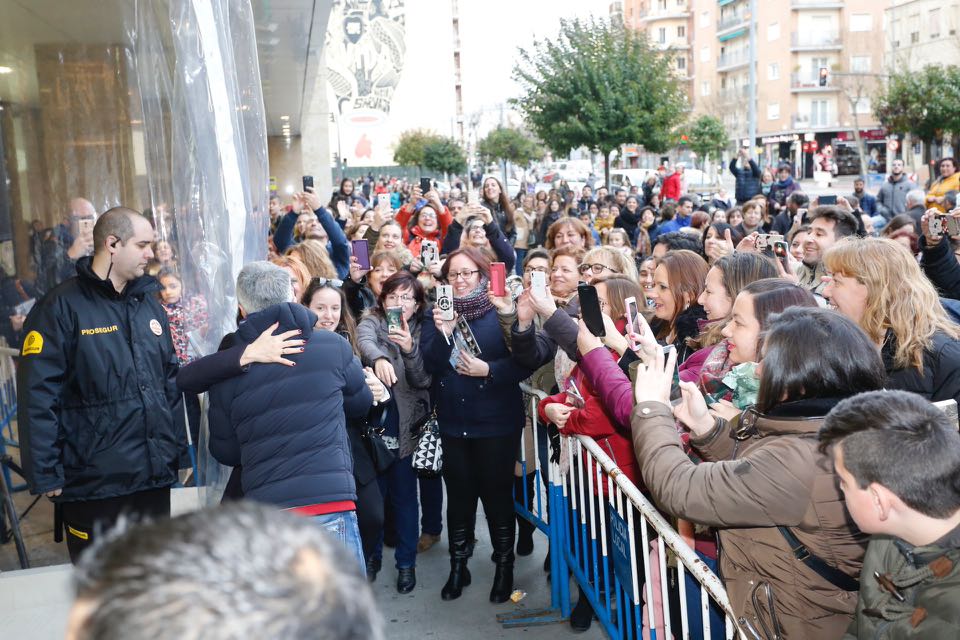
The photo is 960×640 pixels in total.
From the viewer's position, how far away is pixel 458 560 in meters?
4.96

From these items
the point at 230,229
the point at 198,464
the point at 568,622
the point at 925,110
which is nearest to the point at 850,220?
the point at 568,622

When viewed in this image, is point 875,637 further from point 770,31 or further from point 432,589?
point 770,31

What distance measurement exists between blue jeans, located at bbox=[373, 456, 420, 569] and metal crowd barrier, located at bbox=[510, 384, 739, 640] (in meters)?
0.72

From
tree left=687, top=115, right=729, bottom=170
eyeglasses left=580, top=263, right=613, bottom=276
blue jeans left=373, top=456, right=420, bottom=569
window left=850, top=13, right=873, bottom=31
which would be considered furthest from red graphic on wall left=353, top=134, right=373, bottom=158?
blue jeans left=373, top=456, right=420, bottom=569

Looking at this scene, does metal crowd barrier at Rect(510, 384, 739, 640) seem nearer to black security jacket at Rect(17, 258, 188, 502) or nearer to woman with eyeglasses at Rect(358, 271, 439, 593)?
woman with eyeglasses at Rect(358, 271, 439, 593)

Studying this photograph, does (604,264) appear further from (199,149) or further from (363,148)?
(363,148)

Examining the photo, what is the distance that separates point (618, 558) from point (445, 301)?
5.76 ft

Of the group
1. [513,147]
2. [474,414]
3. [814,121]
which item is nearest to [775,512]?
[474,414]

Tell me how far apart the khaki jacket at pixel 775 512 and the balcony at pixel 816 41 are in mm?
63945

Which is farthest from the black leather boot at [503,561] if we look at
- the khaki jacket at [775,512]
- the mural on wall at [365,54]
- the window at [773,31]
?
the window at [773,31]

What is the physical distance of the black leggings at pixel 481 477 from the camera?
15.9 ft

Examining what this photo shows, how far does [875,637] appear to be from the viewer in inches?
80.4

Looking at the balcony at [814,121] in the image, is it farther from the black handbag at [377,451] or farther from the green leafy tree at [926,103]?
the black handbag at [377,451]

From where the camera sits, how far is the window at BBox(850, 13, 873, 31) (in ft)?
189
